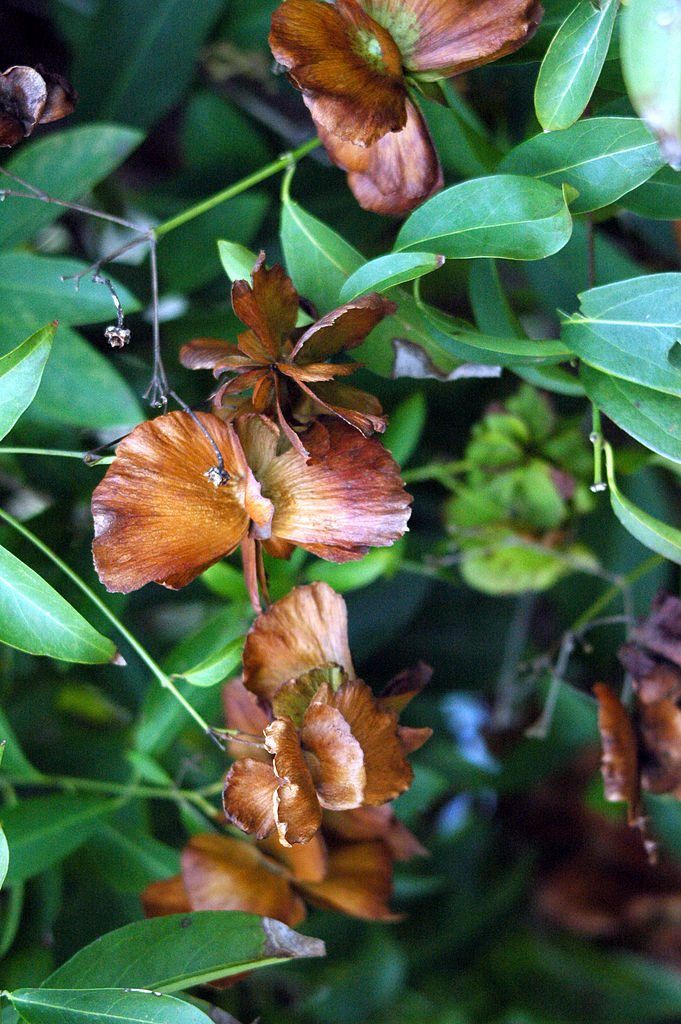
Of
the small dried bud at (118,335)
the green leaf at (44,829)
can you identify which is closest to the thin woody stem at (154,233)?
the small dried bud at (118,335)

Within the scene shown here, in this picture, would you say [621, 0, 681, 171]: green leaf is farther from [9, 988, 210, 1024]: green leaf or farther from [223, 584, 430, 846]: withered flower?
[9, 988, 210, 1024]: green leaf

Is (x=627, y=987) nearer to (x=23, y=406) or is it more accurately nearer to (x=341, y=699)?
(x=341, y=699)

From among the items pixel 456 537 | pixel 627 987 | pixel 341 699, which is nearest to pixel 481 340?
pixel 341 699

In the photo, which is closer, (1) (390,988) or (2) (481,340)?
(2) (481,340)

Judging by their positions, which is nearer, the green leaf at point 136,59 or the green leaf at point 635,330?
the green leaf at point 635,330

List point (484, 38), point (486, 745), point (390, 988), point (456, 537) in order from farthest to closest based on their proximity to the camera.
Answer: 1. point (486, 745)
2. point (390, 988)
3. point (456, 537)
4. point (484, 38)

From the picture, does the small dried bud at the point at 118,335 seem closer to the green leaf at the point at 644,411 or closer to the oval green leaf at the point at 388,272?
the oval green leaf at the point at 388,272

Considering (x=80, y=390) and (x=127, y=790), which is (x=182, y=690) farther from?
(x=80, y=390)
